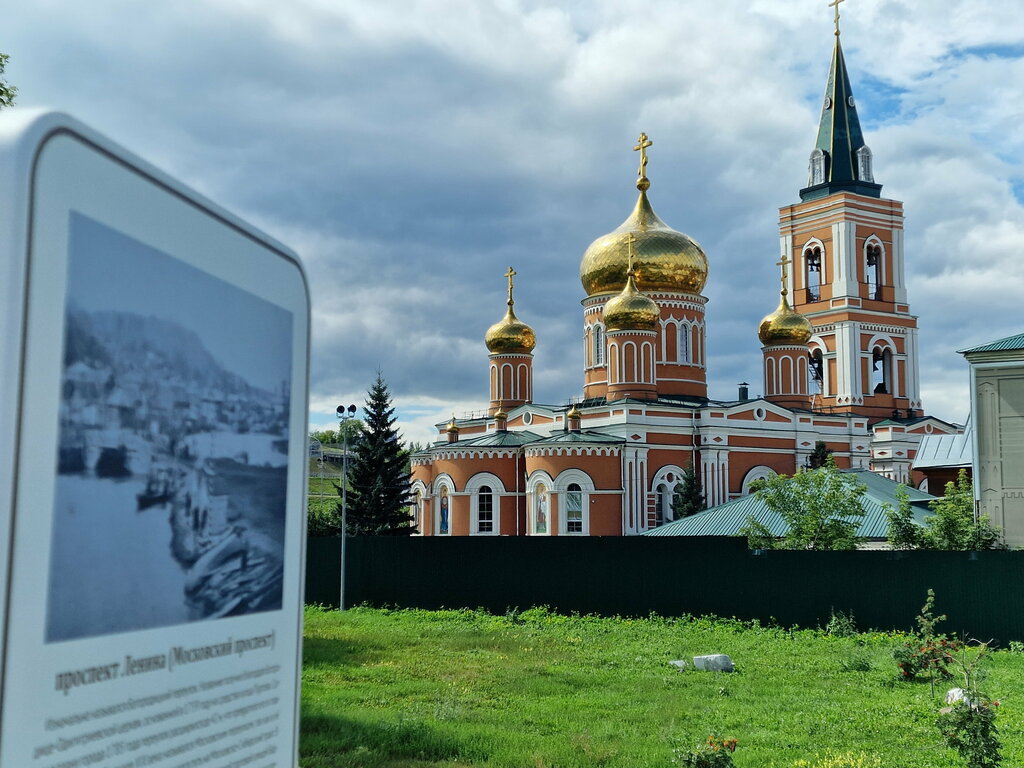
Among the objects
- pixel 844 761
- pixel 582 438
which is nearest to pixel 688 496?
pixel 582 438

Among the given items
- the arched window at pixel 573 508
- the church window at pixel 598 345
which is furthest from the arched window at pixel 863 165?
the arched window at pixel 573 508

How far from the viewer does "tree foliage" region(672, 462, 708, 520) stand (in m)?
30.2

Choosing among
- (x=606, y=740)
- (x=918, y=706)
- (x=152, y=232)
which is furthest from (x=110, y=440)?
(x=918, y=706)

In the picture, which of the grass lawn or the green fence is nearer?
the grass lawn

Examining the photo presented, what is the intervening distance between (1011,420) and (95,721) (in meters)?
16.1

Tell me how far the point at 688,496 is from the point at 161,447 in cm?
2942

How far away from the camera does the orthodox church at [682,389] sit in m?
30.3

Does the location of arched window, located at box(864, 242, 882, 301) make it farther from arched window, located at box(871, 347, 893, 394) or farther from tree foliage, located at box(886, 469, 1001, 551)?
tree foliage, located at box(886, 469, 1001, 551)

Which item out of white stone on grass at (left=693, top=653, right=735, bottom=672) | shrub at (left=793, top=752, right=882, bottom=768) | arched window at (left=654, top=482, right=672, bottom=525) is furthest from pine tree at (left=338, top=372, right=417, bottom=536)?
shrub at (left=793, top=752, right=882, bottom=768)

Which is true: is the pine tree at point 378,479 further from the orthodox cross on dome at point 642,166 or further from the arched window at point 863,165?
the arched window at point 863,165

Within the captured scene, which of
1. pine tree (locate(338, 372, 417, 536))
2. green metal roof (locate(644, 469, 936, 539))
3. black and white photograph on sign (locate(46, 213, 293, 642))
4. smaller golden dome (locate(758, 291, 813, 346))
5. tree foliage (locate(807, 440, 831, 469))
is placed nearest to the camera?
black and white photograph on sign (locate(46, 213, 293, 642))

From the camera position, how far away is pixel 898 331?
41.8 meters

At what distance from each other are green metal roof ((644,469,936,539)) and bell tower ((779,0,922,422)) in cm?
1736

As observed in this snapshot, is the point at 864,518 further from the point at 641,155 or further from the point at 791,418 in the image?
the point at 641,155
